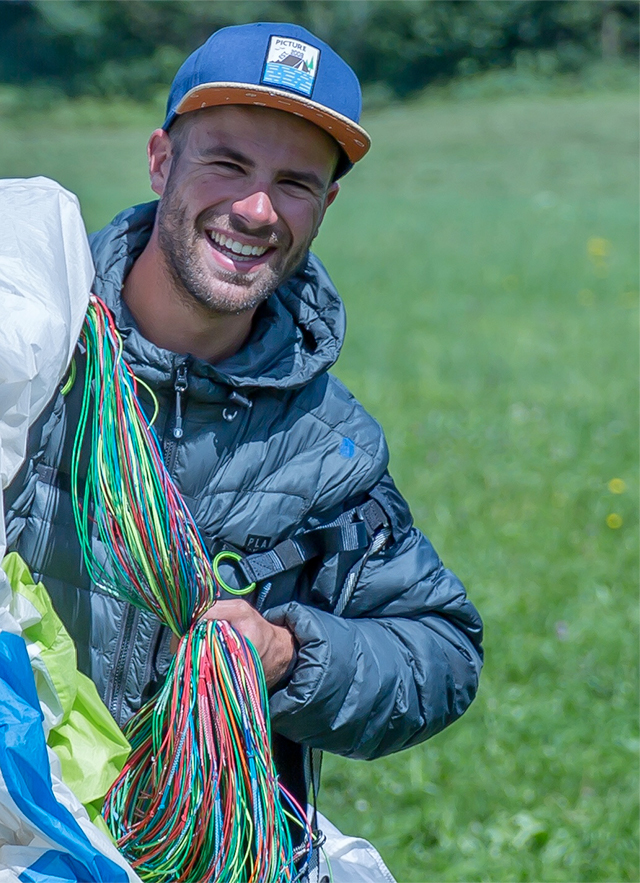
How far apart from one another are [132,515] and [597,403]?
5.33 m

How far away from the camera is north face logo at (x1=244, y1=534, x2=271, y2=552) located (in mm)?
1857

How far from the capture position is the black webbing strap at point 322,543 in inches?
72.6

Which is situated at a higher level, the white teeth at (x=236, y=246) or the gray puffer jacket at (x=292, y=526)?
the white teeth at (x=236, y=246)

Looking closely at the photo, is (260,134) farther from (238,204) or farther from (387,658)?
(387,658)

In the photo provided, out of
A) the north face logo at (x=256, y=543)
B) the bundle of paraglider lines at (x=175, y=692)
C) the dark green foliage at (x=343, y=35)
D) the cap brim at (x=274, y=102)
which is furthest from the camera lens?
the dark green foliage at (x=343, y=35)

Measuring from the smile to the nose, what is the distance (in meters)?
0.04

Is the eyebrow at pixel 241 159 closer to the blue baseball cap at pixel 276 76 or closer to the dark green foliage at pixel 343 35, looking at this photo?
the blue baseball cap at pixel 276 76

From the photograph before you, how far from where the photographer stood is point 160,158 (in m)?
1.97

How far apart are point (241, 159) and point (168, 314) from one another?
0.90ft

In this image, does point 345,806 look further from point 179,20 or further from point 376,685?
A: point 179,20

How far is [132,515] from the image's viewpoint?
1688 mm

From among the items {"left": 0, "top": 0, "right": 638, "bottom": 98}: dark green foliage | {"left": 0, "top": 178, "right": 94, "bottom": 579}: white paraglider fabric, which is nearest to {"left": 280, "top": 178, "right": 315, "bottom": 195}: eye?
{"left": 0, "top": 178, "right": 94, "bottom": 579}: white paraglider fabric

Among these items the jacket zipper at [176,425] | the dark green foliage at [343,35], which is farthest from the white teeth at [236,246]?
the dark green foliage at [343,35]

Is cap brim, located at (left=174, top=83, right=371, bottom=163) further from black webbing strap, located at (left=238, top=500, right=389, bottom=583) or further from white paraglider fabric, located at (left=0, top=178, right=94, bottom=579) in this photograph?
black webbing strap, located at (left=238, top=500, right=389, bottom=583)
